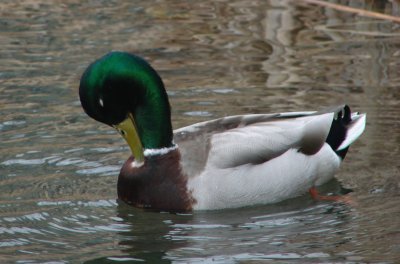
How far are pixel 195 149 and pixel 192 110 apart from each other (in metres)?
1.74

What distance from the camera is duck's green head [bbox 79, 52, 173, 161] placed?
294 inches

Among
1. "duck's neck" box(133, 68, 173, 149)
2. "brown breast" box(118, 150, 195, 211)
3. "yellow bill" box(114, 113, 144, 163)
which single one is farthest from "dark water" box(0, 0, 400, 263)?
"duck's neck" box(133, 68, 173, 149)

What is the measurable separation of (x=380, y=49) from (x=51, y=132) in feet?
12.3

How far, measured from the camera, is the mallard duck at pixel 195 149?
25.0ft

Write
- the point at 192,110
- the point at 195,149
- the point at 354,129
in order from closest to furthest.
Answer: the point at 195,149, the point at 354,129, the point at 192,110

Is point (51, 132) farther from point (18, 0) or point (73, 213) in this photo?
point (18, 0)

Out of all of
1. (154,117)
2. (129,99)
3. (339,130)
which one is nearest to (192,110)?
(339,130)

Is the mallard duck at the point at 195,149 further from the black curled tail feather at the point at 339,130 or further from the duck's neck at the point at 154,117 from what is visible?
the black curled tail feather at the point at 339,130

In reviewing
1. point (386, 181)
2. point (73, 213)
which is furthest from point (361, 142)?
point (73, 213)

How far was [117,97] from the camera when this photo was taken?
7617 millimetres

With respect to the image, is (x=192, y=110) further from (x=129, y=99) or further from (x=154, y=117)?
(x=129, y=99)

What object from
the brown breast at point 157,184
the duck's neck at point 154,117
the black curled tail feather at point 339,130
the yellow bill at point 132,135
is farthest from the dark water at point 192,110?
the duck's neck at point 154,117

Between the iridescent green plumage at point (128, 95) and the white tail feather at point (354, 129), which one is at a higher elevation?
the iridescent green plumage at point (128, 95)

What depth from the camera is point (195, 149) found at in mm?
7832
